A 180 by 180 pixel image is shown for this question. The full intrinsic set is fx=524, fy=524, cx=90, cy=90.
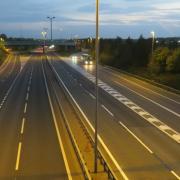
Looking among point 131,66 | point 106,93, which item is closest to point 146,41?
point 131,66

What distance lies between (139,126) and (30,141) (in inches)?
338

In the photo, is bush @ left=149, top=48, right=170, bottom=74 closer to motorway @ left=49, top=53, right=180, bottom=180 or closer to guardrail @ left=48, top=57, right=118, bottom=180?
guardrail @ left=48, top=57, right=118, bottom=180

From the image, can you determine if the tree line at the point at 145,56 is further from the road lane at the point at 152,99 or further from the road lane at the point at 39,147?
the road lane at the point at 39,147

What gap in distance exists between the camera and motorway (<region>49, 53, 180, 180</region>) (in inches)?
1021

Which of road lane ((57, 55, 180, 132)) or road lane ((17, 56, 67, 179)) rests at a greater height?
road lane ((17, 56, 67, 179))

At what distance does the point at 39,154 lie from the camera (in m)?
28.4

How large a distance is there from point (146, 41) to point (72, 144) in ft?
254

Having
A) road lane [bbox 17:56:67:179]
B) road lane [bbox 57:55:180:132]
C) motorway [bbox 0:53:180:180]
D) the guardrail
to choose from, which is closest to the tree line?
road lane [bbox 57:55:180:132]

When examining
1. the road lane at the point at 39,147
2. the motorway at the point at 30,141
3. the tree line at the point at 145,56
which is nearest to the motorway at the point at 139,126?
the motorway at the point at 30,141

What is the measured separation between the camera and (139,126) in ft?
120

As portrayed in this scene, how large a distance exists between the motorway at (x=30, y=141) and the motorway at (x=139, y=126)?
2.99 metres

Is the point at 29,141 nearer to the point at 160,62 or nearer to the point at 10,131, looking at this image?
the point at 10,131

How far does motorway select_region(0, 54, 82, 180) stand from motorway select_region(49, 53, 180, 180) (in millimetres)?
2995

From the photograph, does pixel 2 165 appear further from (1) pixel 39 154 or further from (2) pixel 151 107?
(2) pixel 151 107
